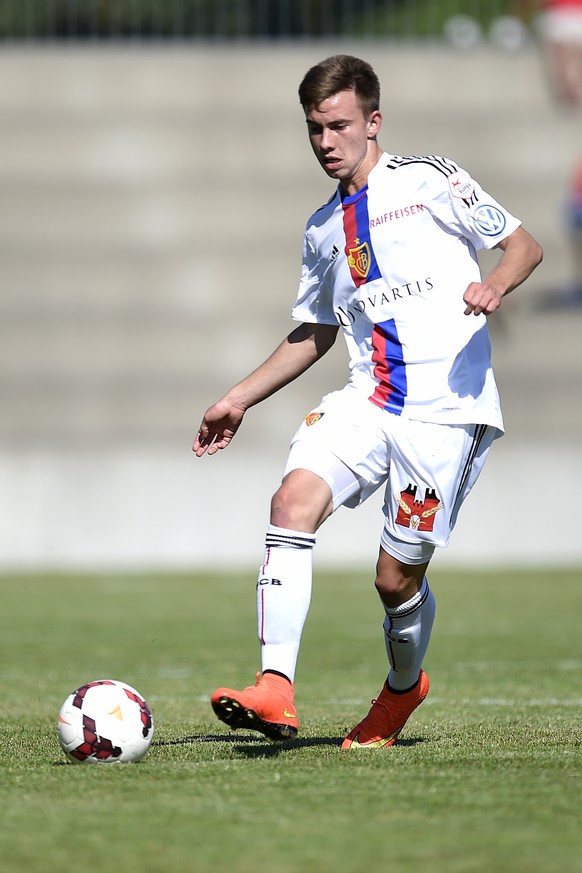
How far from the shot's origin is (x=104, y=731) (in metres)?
4.32

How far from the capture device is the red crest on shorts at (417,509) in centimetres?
470

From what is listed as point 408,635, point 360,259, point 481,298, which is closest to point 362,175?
point 360,259

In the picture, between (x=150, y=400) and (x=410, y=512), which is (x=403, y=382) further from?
(x=150, y=400)

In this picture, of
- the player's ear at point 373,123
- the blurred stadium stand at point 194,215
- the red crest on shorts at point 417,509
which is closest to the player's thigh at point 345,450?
the red crest on shorts at point 417,509

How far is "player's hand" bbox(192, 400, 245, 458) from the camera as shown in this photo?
509cm

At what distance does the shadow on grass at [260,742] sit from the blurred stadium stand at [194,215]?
1438 cm

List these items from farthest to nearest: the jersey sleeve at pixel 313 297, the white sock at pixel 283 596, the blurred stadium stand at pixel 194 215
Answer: the blurred stadium stand at pixel 194 215, the jersey sleeve at pixel 313 297, the white sock at pixel 283 596

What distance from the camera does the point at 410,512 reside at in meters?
4.70

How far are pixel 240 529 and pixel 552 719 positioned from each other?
40.0 ft

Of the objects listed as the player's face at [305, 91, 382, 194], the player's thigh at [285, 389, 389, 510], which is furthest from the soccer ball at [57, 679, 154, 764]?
the player's face at [305, 91, 382, 194]

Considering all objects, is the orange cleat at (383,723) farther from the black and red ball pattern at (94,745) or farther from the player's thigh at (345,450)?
the black and red ball pattern at (94,745)

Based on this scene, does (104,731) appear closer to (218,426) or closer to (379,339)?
(218,426)

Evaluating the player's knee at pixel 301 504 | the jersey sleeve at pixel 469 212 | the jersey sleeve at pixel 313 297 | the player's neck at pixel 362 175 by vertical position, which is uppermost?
the player's neck at pixel 362 175

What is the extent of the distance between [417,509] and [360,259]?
2.80ft
